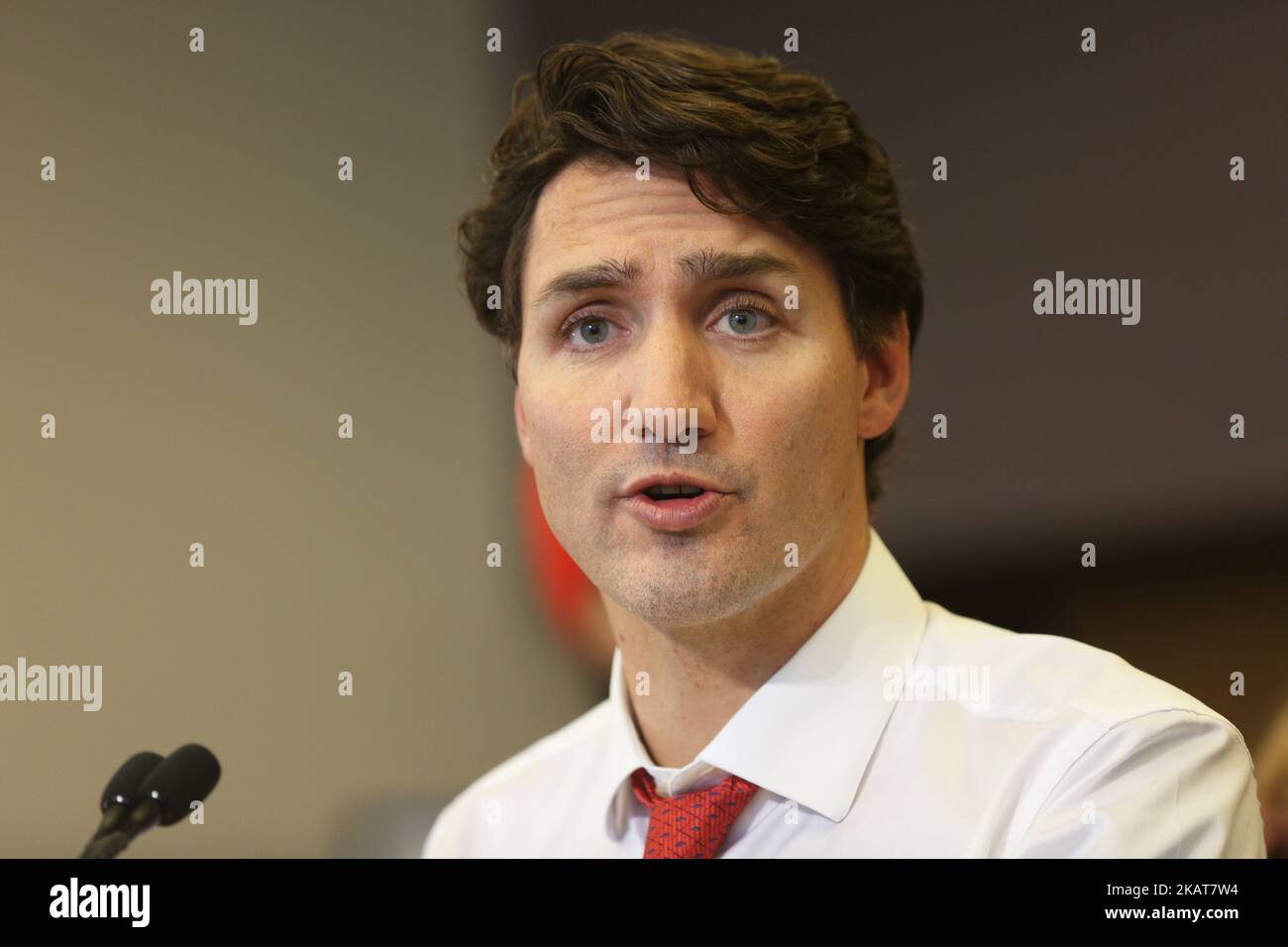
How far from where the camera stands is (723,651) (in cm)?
172

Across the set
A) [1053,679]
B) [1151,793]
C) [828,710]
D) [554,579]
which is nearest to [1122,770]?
[1151,793]

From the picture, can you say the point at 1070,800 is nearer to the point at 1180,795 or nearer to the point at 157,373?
the point at 1180,795

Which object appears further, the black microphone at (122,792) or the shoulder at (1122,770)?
the black microphone at (122,792)

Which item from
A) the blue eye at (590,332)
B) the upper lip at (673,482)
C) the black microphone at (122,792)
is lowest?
the black microphone at (122,792)

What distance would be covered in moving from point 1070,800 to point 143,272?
1.47 m

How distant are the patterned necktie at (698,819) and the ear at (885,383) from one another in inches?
19.6

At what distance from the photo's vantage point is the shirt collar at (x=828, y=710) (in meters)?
1.63

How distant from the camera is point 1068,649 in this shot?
1.59 m

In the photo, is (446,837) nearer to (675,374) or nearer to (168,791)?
(168,791)

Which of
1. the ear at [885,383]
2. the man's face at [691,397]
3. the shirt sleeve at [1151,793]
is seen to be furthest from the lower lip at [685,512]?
the shirt sleeve at [1151,793]

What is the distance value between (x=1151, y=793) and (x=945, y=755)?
24 centimetres

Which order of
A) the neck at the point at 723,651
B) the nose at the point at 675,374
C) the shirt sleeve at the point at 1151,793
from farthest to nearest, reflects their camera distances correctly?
the neck at the point at 723,651 < the nose at the point at 675,374 < the shirt sleeve at the point at 1151,793

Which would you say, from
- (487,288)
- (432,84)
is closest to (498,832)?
(487,288)

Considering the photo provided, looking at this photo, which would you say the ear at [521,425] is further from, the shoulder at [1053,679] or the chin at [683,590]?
the shoulder at [1053,679]
